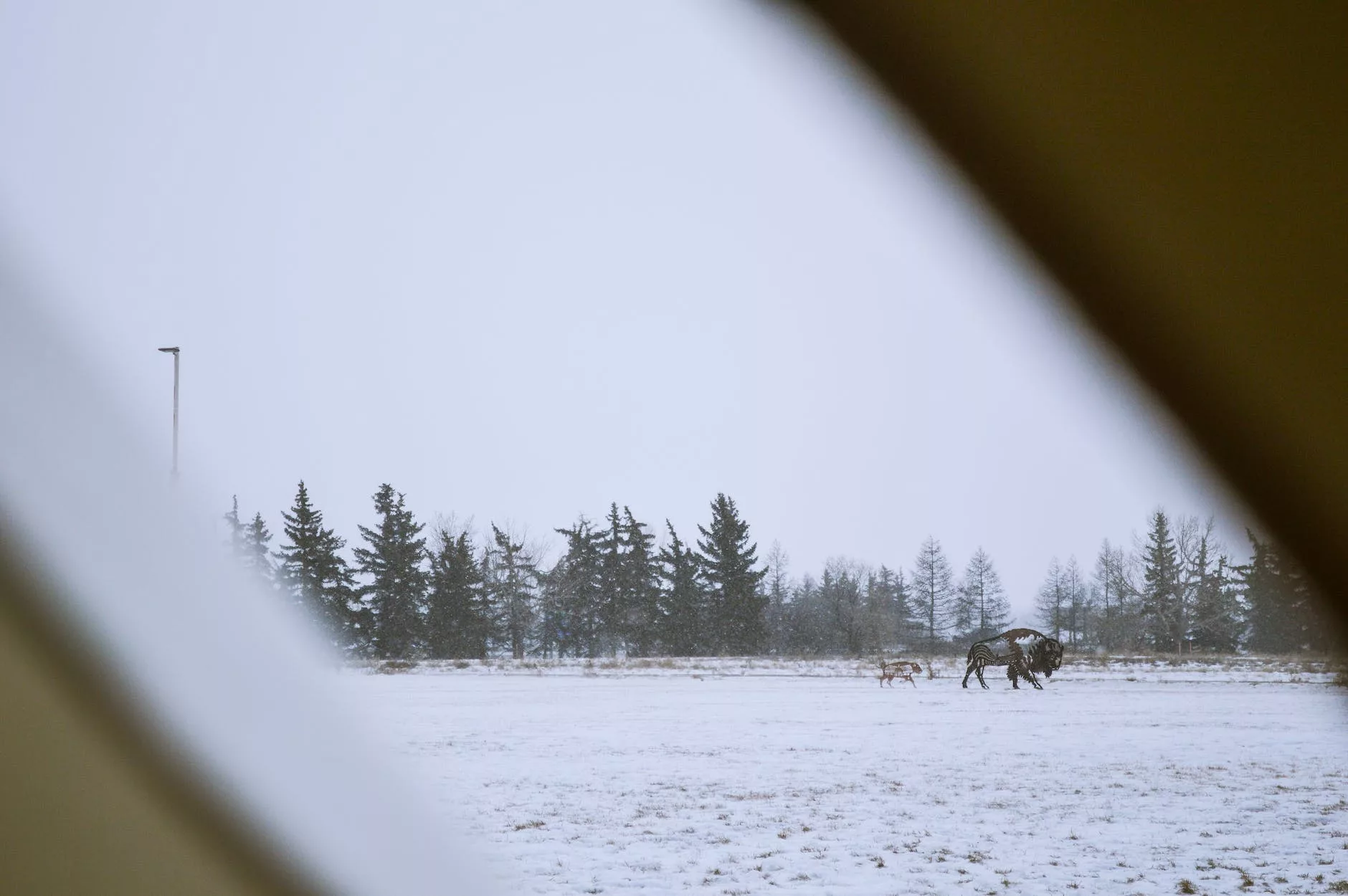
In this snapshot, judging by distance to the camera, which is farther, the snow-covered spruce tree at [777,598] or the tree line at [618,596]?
the snow-covered spruce tree at [777,598]

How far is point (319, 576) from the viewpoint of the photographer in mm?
19797

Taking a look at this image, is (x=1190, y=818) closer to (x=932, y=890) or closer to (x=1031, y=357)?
(x=932, y=890)

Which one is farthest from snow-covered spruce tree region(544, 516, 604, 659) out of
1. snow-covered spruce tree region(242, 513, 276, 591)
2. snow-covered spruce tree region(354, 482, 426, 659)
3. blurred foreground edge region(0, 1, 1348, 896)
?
blurred foreground edge region(0, 1, 1348, 896)

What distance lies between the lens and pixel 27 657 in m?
3.02

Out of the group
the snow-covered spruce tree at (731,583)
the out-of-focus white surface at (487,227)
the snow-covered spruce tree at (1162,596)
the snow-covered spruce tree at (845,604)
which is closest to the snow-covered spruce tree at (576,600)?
the out-of-focus white surface at (487,227)

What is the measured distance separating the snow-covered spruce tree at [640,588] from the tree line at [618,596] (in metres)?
0.03

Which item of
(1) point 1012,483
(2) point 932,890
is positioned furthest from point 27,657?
(1) point 1012,483

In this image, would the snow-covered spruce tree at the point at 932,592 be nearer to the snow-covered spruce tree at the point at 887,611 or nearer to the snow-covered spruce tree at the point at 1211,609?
the snow-covered spruce tree at the point at 887,611

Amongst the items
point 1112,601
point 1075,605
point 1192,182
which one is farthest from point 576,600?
point 1192,182

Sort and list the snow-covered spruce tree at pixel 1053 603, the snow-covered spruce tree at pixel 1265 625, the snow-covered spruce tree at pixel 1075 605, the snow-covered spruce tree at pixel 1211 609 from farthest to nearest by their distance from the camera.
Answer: the snow-covered spruce tree at pixel 1053 603, the snow-covered spruce tree at pixel 1075 605, the snow-covered spruce tree at pixel 1211 609, the snow-covered spruce tree at pixel 1265 625

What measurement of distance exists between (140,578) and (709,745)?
396 cm

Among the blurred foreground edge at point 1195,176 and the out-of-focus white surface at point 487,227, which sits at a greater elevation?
the out-of-focus white surface at point 487,227

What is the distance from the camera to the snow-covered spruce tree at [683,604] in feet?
67.8

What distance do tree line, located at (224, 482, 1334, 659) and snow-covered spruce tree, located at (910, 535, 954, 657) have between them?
2.8 inches
